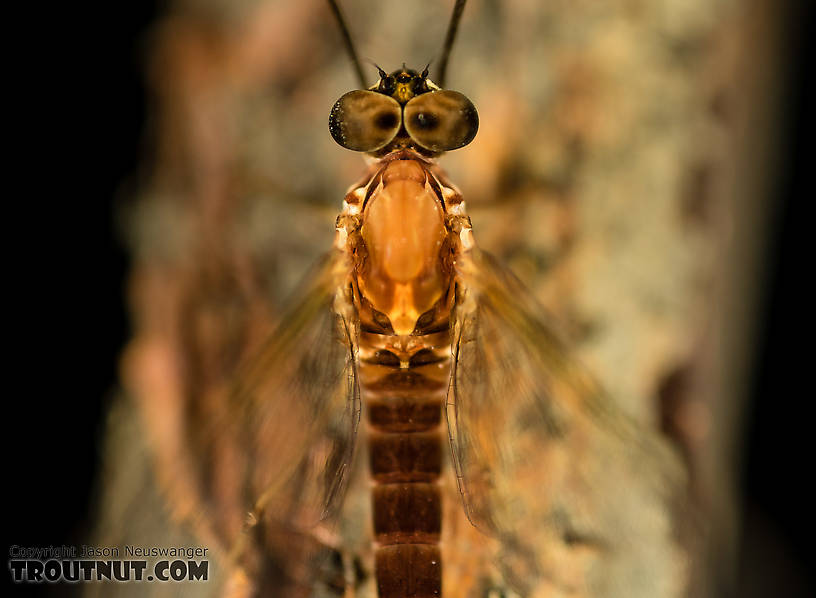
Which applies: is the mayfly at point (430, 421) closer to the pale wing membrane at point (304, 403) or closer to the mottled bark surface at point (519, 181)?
the pale wing membrane at point (304, 403)

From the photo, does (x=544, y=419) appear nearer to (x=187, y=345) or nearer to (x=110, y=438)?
(x=187, y=345)

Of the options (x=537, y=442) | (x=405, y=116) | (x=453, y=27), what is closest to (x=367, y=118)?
(x=405, y=116)

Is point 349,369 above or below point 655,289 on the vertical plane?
below

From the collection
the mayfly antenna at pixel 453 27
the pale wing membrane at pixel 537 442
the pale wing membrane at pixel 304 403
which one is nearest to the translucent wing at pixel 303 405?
the pale wing membrane at pixel 304 403

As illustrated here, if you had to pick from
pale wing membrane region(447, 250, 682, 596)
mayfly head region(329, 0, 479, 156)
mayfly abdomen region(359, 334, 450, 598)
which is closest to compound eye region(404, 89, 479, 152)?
mayfly head region(329, 0, 479, 156)

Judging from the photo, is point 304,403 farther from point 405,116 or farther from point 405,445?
point 405,116

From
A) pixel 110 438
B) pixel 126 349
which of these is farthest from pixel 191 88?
pixel 110 438

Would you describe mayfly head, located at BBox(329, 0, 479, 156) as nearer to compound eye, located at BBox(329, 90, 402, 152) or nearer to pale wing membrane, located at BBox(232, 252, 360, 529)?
compound eye, located at BBox(329, 90, 402, 152)
